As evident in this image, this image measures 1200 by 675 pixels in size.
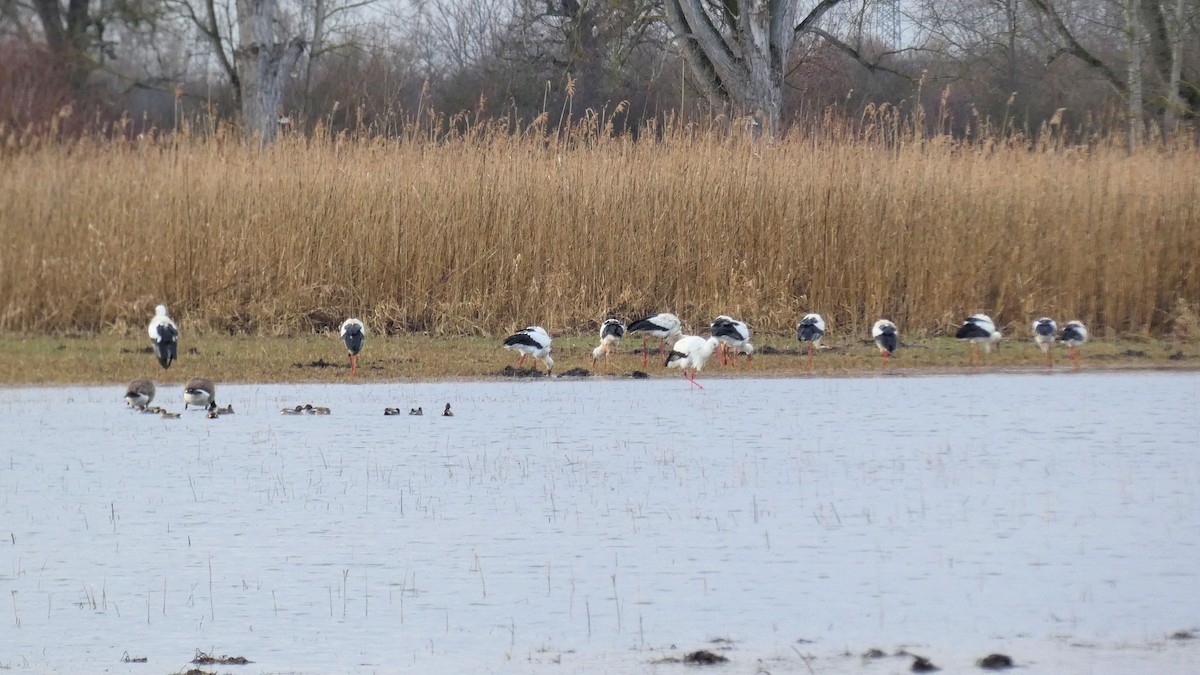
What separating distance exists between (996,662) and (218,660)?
7.62 feet

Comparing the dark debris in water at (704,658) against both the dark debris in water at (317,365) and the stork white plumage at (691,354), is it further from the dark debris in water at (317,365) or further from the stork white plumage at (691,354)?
the dark debris in water at (317,365)

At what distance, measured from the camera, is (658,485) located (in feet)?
25.9

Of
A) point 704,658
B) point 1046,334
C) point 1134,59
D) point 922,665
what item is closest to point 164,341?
point 1046,334


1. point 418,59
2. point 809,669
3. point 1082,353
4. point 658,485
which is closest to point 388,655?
point 809,669

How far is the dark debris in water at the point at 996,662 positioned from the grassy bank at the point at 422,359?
26.5 ft

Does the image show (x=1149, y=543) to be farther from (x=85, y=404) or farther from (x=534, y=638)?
(x=85, y=404)

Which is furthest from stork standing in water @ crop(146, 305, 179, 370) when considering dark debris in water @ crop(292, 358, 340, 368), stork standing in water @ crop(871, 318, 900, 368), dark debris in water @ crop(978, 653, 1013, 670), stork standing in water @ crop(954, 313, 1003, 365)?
dark debris in water @ crop(978, 653, 1013, 670)

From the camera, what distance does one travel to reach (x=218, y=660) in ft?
16.2

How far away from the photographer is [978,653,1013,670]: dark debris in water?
480 centimetres

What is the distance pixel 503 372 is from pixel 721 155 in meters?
4.41

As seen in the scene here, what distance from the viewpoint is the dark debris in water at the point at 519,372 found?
12.8m

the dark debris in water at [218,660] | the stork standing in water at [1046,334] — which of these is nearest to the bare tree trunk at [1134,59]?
the stork standing in water at [1046,334]

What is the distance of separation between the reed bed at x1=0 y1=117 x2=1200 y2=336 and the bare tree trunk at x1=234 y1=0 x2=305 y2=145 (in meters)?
7.23

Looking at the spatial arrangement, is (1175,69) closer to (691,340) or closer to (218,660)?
(691,340)
